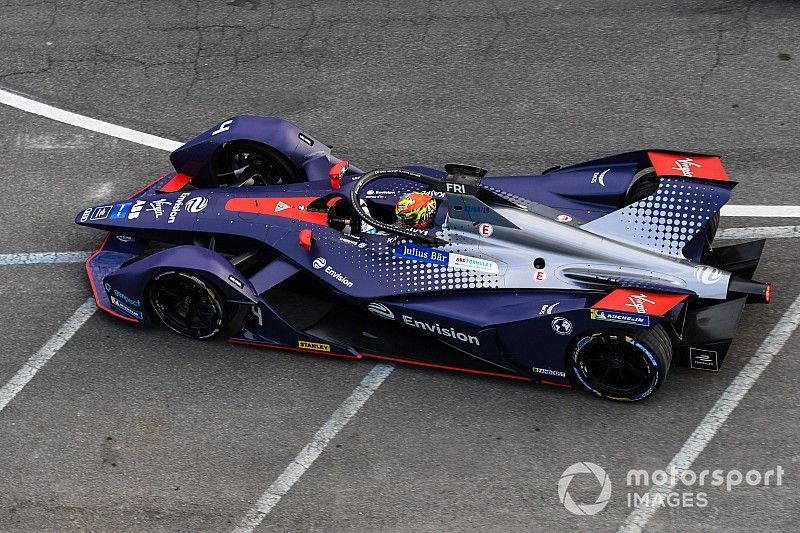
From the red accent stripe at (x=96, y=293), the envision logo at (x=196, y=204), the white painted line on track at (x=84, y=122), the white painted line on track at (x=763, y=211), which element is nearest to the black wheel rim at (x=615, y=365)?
the white painted line on track at (x=763, y=211)

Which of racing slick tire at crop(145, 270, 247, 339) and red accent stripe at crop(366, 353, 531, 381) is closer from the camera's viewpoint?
red accent stripe at crop(366, 353, 531, 381)

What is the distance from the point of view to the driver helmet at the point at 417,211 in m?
8.12

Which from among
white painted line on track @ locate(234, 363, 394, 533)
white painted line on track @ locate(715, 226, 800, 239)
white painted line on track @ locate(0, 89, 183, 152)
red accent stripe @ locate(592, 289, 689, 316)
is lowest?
white painted line on track @ locate(234, 363, 394, 533)

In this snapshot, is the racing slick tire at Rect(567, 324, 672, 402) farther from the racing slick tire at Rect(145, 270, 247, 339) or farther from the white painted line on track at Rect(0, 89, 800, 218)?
the white painted line on track at Rect(0, 89, 800, 218)

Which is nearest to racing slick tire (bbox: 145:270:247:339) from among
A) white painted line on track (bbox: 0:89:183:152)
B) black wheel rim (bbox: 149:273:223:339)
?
black wheel rim (bbox: 149:273:223:339)

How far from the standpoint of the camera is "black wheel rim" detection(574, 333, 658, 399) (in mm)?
7457

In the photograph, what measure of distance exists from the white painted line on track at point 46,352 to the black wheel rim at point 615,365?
13.2 feet

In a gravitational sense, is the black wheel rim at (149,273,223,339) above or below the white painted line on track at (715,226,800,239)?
below

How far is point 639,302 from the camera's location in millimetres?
7352

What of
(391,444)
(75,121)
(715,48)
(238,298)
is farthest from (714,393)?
(75,121)

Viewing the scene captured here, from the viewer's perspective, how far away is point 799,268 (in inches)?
349

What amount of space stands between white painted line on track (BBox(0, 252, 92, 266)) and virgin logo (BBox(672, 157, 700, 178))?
16.4 feet

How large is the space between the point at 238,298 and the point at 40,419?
1.73 m

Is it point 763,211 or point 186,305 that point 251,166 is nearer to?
point 186,305
